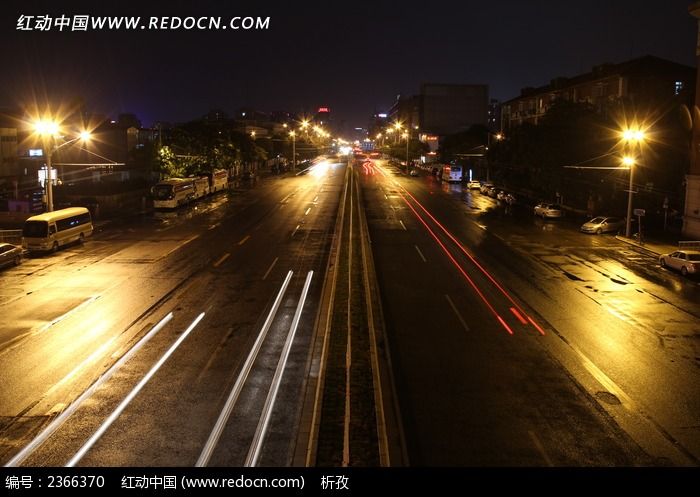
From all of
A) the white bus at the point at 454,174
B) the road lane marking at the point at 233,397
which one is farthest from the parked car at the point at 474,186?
the road lane marking at the point at 233,397

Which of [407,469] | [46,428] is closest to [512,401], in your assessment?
[407,469]

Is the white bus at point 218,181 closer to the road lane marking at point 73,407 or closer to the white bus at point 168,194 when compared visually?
the white bus at point 168,194

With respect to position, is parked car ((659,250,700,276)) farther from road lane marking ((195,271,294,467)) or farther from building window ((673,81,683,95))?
building window ((673,81,683,95))

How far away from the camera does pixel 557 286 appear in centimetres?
2734

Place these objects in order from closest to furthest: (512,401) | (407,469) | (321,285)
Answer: (407,469)
(512,401)
(321,285)

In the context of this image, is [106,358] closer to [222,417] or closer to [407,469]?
[222,417]

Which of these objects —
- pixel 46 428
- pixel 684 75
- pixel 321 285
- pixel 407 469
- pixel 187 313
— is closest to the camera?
pixel 407 469

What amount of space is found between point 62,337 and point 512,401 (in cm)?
1389

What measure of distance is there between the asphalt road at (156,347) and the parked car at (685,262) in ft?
59.1

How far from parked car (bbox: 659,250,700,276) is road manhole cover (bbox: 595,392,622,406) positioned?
1792 centimetres

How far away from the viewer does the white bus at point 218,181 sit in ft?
229

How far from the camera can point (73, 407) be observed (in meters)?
14.0

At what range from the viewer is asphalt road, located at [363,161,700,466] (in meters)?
12.6

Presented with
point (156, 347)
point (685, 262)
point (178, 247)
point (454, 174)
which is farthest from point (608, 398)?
point (454, 174)
